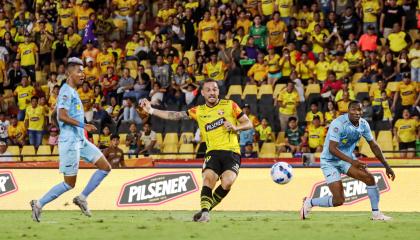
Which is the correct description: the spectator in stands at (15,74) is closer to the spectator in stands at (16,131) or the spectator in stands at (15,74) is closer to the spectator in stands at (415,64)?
the spectator in stands at (16,131)

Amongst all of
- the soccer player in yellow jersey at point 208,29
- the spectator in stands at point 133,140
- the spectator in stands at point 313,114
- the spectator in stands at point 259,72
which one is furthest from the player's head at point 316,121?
the soccer player in yellow jersey at point 208,29

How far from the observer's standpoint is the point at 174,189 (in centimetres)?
2194

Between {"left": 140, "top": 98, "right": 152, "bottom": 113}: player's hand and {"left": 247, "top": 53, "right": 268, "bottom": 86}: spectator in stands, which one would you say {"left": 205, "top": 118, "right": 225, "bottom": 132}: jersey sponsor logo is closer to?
{"left": 140, "top": 98, "right": 152, "bottom": 113}: player's hand

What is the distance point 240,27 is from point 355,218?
46.7 ft

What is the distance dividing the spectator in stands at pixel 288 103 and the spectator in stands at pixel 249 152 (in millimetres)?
2096

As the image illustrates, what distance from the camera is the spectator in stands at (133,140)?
91.6 ft

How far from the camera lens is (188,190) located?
2191 centimetres

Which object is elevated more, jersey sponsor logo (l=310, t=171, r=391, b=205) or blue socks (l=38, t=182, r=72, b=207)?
blue socks (l=38, t=182, r=72, b=207)

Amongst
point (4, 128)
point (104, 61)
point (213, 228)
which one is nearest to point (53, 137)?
point (4, 128)

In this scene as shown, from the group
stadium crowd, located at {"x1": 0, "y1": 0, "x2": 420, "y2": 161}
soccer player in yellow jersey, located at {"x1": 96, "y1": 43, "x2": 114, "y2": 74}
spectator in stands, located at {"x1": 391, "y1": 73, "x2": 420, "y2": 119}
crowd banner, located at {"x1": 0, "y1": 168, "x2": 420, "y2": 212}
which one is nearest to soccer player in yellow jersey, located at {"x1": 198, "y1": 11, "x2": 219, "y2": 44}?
stadium crowd, located at {"x1": 0, "y1": 0, "x2": 420, "y2": 161}

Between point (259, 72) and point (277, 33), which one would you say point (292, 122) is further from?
point (277, 33)

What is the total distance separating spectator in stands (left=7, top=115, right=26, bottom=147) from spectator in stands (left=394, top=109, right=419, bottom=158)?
34.6ft

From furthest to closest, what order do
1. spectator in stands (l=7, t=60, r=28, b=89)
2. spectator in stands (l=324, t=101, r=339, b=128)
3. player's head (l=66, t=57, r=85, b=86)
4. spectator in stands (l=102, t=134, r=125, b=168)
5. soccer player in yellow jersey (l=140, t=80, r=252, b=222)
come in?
1. spectator in stands (l=7, t=60, r=28, b=89)
2. spectator in stands (l=324, t=101, r=339, b=128)
3. spectator in stands (l=102, t=134, r=125, b=168)
4. player's head (l=66, t=57, r=85, b=86)
5. soccer player in yellow jersey (l=140, t=80, r=252, b=222)

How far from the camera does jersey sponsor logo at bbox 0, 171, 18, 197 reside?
74.5 feet
